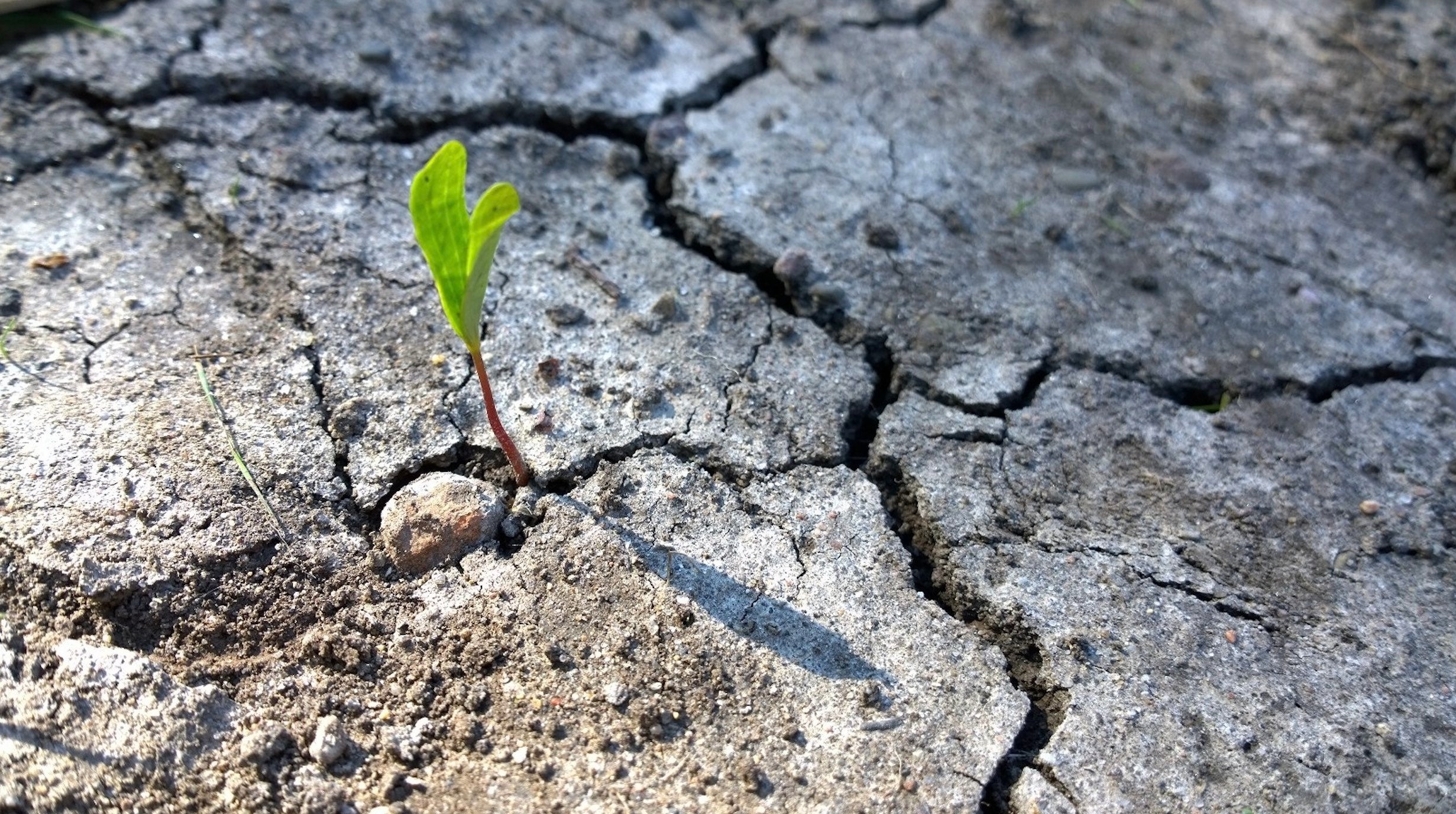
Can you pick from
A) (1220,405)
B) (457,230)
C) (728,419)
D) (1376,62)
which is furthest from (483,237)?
(1376,62)

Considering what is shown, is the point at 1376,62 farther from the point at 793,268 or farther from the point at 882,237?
the point at 793,268

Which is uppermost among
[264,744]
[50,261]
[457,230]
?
[457,230]

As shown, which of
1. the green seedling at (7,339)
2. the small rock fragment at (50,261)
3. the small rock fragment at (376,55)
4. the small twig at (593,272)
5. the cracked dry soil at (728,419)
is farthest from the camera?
the small rock fragment at (376,55)

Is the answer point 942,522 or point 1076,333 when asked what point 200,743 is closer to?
point 942,522

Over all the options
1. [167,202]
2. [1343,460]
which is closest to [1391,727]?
[1343,460]

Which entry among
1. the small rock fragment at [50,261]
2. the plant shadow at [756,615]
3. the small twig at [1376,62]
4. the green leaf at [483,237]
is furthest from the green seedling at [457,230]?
the small twig at [1376,62]

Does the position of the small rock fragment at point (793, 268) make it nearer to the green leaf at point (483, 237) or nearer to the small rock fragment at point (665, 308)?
the small rock fragment at point (665, 308)
